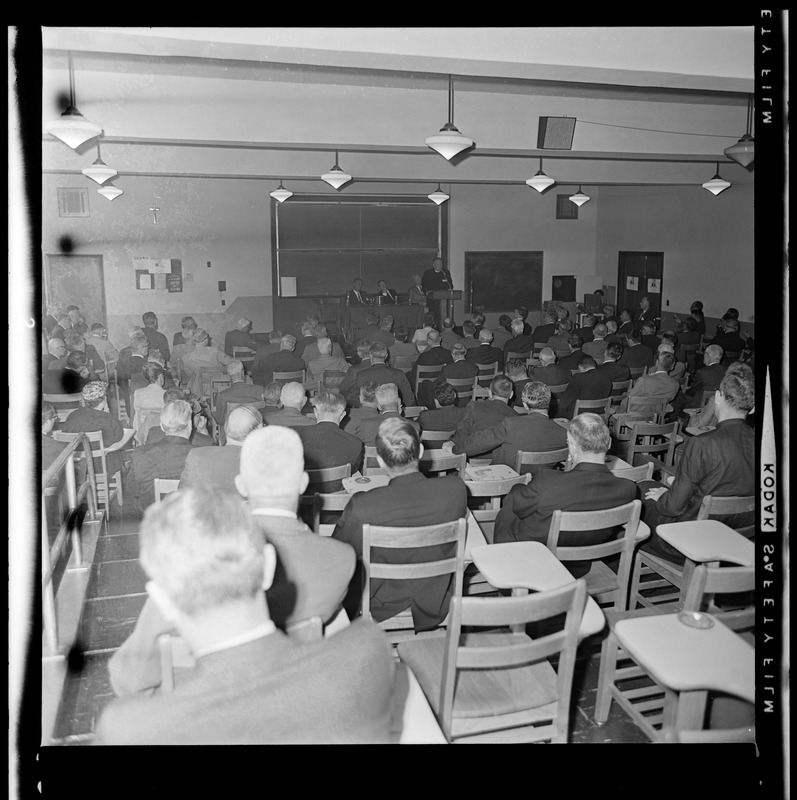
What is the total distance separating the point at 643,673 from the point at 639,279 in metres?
12.0

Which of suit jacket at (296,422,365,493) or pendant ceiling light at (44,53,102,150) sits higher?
pendant ceiling light at (44,53,102,150)

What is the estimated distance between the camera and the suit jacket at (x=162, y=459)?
3.72 metres

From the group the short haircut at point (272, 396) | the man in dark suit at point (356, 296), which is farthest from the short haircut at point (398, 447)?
the man in dark suit at point (356, 296)

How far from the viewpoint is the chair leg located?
8.25 feet

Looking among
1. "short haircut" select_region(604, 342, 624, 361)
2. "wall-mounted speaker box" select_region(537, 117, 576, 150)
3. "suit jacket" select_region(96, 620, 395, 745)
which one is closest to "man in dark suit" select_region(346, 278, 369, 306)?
"wall-mounted speaker box" select_region(537, 117, 576, 150)

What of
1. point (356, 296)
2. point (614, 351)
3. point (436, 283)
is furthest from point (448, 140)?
point (436, 283)

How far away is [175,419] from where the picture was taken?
12.5 ft

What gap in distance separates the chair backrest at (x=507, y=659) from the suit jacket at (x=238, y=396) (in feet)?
11.5

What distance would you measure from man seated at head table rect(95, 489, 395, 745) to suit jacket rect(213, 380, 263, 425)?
3746 millimetres

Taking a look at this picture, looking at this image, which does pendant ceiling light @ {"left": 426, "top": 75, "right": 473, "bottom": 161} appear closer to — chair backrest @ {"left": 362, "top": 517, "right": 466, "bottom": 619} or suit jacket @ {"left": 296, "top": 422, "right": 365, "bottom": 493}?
suit jacket @ {"left": 296, "top": 422, "right": 365, "bottom": 493}

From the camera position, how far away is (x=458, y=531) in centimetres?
262

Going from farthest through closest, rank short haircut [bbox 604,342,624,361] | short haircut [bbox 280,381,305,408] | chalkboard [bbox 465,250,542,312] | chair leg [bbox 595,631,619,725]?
chalkboard [bbox 465,250,542,312]
short haircut [bbox 604,342,624,361]
short haircut [bbox 280,381,305,408]
chair leg [bbox 595,631,619,725]

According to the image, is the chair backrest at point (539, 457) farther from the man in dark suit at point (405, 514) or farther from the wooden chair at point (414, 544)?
the wooden chair at point (414, 544)

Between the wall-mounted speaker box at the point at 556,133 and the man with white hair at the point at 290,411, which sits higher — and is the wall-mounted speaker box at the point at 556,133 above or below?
above
